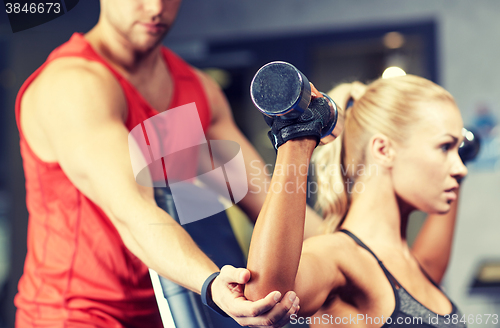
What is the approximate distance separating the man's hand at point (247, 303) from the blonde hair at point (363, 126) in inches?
12.7

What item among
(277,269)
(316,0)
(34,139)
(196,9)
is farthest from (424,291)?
(196,9)

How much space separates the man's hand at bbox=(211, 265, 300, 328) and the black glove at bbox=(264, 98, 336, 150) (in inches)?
5.9

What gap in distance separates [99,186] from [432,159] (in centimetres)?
50

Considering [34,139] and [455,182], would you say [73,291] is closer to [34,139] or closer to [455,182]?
[34,139]

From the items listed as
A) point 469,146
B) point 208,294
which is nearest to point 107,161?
point 208,294

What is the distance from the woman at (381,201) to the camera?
2.25 ft

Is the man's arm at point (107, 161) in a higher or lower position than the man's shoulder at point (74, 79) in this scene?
lower

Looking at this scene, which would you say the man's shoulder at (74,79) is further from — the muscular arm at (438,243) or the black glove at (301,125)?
the muscular arm at (438,243)

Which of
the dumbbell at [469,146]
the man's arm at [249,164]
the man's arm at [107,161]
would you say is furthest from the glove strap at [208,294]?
the dumbbell at [469,146]

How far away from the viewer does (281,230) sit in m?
0.49

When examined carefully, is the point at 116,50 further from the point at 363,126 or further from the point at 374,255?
the point at 374,255

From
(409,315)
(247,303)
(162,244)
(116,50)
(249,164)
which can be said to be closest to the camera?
(247,303)

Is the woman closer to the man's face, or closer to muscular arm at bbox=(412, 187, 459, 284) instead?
muscular arm at bbox=(412, 187, 459, 284)

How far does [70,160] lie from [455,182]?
0.59 m
